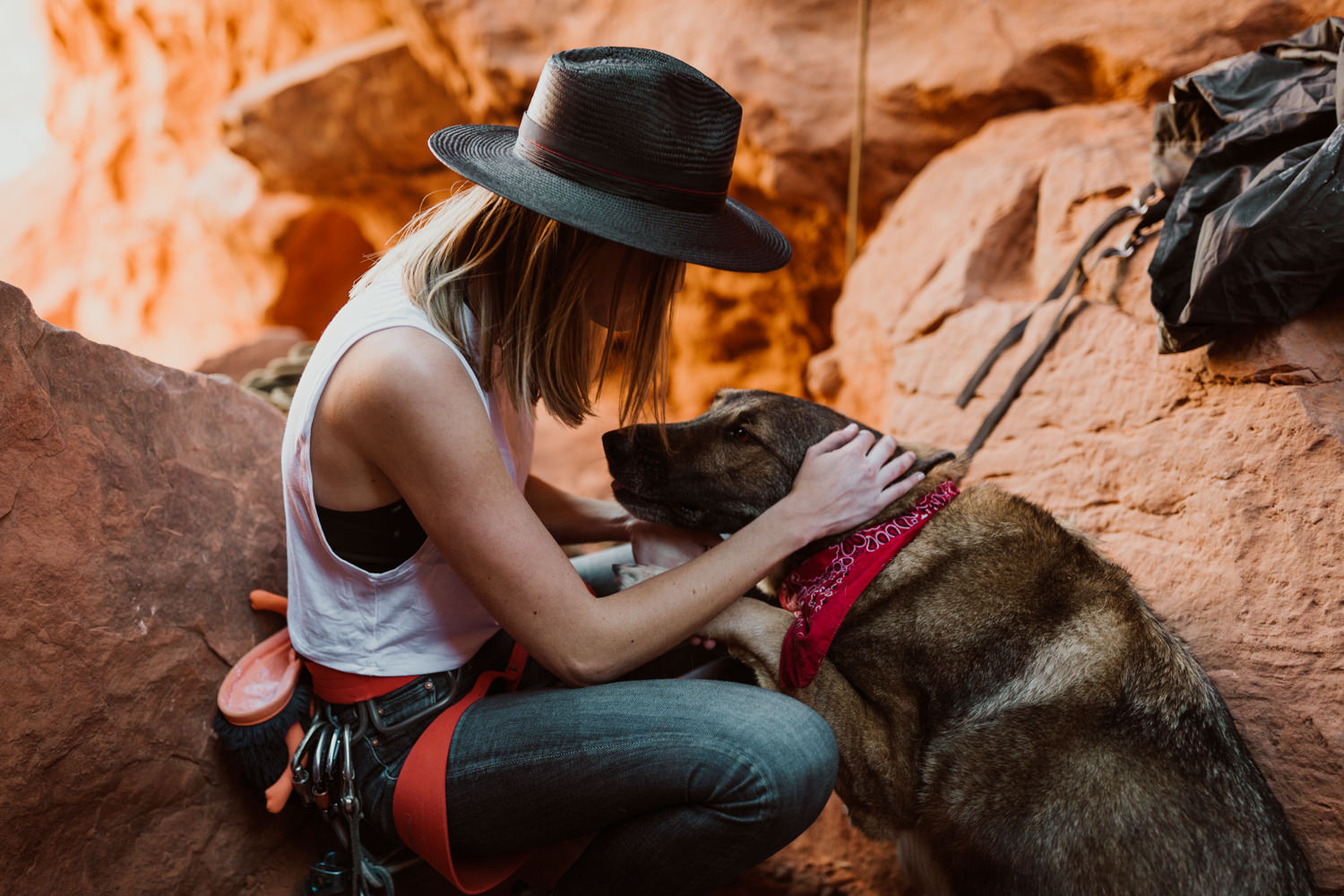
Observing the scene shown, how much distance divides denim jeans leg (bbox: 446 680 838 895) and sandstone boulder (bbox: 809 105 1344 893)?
1.35 m

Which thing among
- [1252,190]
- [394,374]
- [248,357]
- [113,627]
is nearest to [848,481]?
[394,374]

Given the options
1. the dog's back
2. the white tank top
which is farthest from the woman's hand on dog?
the white tank top

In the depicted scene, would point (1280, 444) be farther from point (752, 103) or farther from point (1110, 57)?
point (752, 103)

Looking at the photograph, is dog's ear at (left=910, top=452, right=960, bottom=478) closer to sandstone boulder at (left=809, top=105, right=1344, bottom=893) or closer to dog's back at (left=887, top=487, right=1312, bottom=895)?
dog's back at (left=887, top=487, right=1312, bottom=895)

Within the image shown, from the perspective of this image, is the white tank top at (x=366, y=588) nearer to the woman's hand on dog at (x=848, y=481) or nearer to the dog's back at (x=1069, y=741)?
the woman's hand on dog at (x=848, y=481)

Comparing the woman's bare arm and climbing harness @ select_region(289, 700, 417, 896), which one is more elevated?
the woman's bare arm

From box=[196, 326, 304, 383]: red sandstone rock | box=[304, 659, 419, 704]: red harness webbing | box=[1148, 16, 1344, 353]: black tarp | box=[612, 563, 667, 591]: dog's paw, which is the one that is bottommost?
box=[196, 326, 304, 383]: red sandstone rock

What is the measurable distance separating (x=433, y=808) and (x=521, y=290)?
1.15 m

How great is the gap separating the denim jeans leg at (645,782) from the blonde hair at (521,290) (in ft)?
2.47

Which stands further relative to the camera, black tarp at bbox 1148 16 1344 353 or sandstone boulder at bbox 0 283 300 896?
black tarp at bbox 1148 16 1344 353

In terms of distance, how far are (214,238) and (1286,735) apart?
11999mm

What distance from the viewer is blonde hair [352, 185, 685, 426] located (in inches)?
74.7

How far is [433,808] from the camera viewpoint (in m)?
1.85

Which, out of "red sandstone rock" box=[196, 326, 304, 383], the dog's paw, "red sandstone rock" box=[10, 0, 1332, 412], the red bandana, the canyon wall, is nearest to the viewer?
the red bandana
